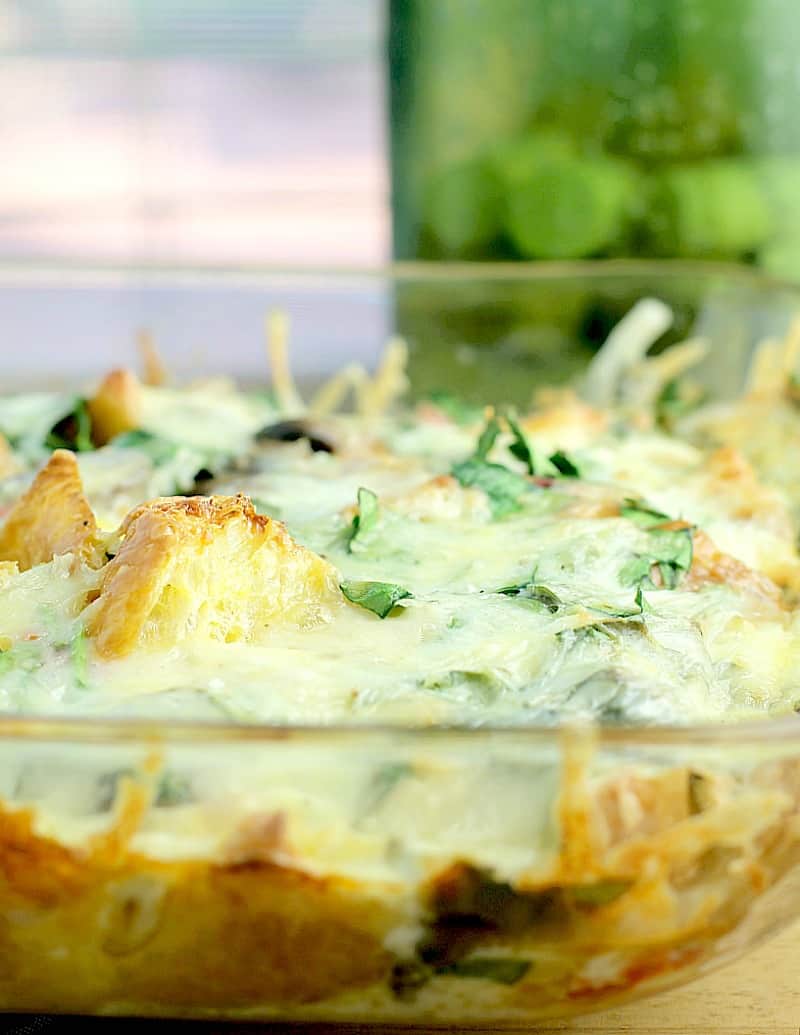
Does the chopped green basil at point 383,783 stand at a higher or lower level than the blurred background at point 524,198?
lower

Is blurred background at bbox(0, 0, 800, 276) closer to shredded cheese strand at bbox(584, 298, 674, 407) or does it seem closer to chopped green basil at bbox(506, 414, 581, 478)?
shredded cheese strand at bbox(584, 298, 674, 407)

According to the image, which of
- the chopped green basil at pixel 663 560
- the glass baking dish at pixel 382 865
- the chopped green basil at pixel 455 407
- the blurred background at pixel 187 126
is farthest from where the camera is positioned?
the blurred background at pixel 187 126

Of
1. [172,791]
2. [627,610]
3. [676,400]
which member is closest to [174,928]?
[172,791]

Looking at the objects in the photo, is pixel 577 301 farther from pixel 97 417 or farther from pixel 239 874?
pixel 239 874

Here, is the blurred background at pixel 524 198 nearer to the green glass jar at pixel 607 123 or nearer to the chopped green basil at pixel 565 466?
the green glass jar at pixel 607 123

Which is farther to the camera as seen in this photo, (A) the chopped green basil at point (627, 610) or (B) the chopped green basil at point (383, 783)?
(A) the chopped green basil at point (627, 610)

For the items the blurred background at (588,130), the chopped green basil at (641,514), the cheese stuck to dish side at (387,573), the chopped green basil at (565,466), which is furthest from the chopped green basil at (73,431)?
the chopped green basil at (641,514)

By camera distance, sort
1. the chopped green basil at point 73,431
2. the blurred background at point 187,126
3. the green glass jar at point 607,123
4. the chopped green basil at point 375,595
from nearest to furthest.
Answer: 1. the chopped green basil at point 375,595
2. the chopped green basil at point 73,431
3. the green glass jar at point 607,123
4. the blurred background at point 187,126
